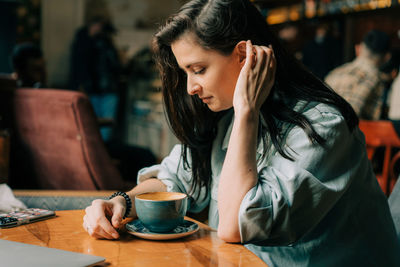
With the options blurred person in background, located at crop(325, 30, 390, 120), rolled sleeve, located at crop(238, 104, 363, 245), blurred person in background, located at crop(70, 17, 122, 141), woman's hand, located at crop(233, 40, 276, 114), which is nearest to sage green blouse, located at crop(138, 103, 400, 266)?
rolled sleeve, located at crop(238, 104, 363, 245)

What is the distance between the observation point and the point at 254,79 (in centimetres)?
104

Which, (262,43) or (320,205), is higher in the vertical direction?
(262,43)

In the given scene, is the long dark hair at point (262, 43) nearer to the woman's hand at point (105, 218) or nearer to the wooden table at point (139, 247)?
the wooden table at point (139, 247)

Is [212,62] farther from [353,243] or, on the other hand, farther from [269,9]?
[269,9]

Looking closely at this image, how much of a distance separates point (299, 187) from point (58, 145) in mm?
1460

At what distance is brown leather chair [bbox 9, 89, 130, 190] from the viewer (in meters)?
1.97

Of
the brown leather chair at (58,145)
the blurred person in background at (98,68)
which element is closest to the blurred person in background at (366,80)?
the brown leather chair at (58,145)

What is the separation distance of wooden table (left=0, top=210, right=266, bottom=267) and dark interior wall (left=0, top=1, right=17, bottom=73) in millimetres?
6055

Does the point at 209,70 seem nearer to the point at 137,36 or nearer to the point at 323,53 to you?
the point at 323,53

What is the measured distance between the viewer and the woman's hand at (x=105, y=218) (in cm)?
92

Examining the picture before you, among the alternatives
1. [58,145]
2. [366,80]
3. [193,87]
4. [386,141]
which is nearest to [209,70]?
[193,87]

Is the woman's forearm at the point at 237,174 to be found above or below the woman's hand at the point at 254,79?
below

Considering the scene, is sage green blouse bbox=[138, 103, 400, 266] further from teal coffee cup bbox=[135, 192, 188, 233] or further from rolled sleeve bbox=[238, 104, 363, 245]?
teal coffee cup bbox=[135, 192, 188, 233]

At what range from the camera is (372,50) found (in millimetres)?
3434
